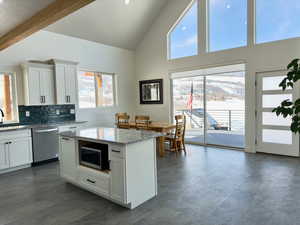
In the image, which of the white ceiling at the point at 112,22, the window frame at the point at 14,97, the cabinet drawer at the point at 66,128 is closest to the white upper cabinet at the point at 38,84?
the window frame at the point at 14,97

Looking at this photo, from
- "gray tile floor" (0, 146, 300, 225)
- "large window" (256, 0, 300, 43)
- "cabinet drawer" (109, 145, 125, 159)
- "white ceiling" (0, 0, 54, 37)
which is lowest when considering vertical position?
"gray tile floor" (0, 146, 300, 225)

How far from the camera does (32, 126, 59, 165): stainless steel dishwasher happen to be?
461 centimetres

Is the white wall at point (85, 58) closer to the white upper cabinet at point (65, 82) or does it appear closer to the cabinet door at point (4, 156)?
the white upper cabinet at point (65, 82)

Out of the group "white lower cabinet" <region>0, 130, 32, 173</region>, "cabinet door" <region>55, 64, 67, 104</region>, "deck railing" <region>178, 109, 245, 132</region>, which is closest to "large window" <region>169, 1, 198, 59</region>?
"deck railing" <region>178, 109, 245, 132</region>

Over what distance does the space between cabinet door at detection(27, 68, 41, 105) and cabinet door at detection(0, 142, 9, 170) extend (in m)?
1.10

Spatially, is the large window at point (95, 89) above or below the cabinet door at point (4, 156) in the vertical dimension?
above

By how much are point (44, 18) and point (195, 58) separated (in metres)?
4.35

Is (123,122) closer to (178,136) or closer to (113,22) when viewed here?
(178,136)

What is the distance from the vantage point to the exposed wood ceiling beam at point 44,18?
2.63 meters

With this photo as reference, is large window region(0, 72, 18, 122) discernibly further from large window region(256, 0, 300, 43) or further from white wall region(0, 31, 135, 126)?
large window region(256, 0, 300, 43)

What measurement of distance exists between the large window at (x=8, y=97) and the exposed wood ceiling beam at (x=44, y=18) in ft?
3.72

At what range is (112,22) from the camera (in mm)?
6234

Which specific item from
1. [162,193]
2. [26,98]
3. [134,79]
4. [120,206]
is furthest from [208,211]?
[134,79]

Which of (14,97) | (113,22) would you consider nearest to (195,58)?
(113,22)
